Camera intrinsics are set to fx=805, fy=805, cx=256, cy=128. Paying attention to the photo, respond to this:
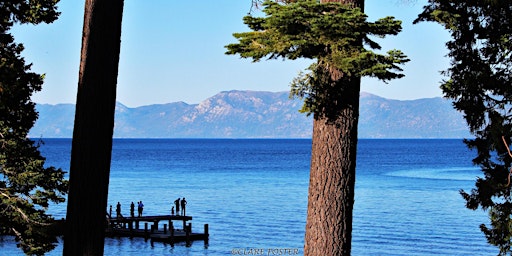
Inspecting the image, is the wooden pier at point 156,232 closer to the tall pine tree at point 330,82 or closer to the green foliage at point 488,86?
the green foliage at point 488,86

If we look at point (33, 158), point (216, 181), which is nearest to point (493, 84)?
point (33, 158)

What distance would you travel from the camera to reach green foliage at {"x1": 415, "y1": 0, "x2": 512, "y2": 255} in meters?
10.7

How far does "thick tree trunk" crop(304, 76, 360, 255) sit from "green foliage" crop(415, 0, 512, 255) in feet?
13.2

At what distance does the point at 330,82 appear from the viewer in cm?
711

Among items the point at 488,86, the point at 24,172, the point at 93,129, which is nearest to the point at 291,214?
the point at 24,172

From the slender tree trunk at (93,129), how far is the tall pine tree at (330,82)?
1031mm

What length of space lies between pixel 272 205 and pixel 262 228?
41.7 ft

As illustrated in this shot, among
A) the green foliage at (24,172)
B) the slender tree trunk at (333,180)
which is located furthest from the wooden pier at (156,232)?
the slender tree trunk at (333,180)

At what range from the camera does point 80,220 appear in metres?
5.95

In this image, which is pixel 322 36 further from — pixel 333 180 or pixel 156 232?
pixel 156 232

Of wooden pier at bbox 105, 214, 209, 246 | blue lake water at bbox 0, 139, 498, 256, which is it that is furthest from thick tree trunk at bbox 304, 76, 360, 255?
wooden pier at bbox 105, 214, 209, 246

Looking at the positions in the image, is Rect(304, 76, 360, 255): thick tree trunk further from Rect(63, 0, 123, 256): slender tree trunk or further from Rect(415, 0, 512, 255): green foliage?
Rect(415, 0, 512, 255): green foliage

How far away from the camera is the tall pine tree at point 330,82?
6.52 metres

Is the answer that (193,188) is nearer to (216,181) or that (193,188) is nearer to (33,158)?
(216,181)
